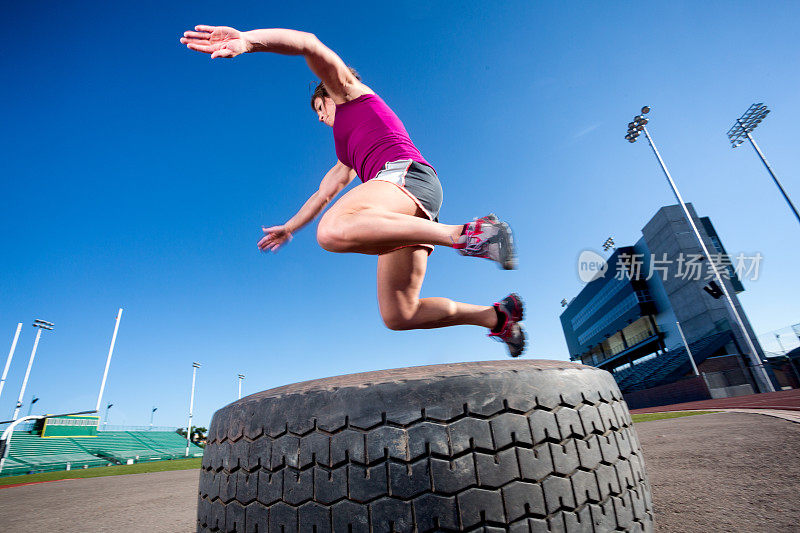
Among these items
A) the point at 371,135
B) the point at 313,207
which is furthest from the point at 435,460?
the point at 313,207

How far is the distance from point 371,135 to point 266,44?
61 centimetres

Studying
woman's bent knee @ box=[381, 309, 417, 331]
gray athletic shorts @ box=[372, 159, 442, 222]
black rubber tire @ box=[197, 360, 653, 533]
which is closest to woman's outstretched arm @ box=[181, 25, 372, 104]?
gray athletic shorts @ box=[372, 159, 442, 222]

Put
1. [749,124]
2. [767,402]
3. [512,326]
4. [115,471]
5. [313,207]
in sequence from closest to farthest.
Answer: [512,326], [313,207], [767,402], [115,471], [749,124]

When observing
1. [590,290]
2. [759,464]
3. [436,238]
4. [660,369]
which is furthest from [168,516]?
[590,290]

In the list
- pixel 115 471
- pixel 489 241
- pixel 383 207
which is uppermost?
pixel 383 207

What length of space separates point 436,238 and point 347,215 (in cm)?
39

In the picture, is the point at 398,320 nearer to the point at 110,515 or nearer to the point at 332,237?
the point at 332,237

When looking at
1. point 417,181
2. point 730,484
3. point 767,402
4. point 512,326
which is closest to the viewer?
point 730,484

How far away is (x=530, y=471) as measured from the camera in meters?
0.71

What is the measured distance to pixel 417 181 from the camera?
1822 mm

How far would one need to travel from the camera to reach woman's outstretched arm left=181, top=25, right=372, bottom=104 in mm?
1544

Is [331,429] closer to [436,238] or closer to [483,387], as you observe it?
[483,387]

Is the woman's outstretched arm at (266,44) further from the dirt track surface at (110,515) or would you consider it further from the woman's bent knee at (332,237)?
the dirt track surface at (110,515)

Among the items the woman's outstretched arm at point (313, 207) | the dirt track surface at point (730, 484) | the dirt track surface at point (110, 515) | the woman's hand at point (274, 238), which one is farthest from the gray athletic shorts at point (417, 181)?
the dirt track surface at point (110, 515)
